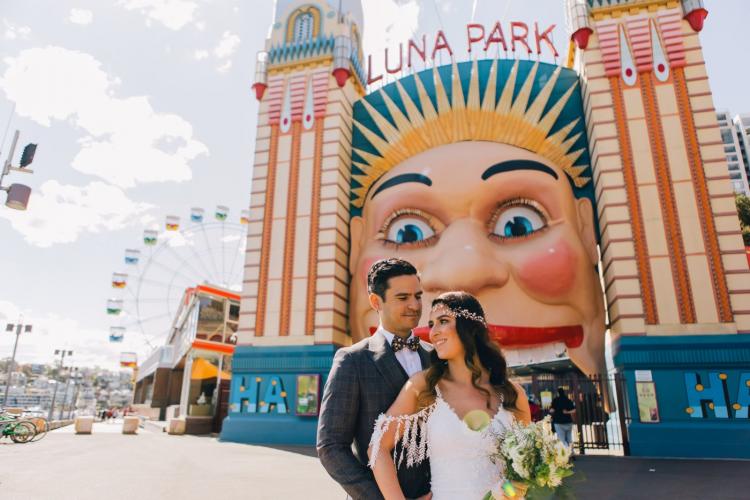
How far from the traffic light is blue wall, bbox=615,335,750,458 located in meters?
12.5

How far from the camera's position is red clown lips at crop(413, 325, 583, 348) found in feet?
36.2

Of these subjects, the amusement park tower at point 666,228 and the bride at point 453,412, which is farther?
the amusement park tower at point 666,228

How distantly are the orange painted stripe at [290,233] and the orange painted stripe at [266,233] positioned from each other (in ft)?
1.63

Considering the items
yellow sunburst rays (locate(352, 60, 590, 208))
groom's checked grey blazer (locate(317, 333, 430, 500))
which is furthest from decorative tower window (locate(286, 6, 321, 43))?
groom's checked grey blazer (locate(317, 333, 430, 500))

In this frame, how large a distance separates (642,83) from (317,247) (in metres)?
9.00

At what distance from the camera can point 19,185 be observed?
31.3 ft

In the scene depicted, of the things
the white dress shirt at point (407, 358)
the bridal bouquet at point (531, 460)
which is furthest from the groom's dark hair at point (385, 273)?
the bridal bouquet at point (531, 460)

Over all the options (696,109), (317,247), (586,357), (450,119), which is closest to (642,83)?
(696,109)

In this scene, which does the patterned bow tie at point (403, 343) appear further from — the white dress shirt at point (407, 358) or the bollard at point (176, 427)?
the bollard at point (176, 427)

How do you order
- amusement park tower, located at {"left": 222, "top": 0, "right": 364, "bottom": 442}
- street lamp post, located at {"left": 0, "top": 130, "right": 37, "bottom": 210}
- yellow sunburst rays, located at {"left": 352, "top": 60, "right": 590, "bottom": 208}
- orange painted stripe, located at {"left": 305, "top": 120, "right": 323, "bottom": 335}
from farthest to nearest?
orange painted stripe, located at {"left": 305, "top": 120, "right": 323, "bottom": 335}, amusement park tower, located at {"left": 222, "top": 0, "right": 364, "bottom": 442}, yellow sunburst rays, located at {"left": 352, "top": 60, "right": 590, "bottom": 208}, street lamp post, located at {"left": 0, "top": 130, "right": 37, "bottom": 210}

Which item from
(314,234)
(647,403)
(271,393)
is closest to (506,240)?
(647,403)

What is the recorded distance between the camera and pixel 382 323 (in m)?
2.70

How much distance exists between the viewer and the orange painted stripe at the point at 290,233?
13.4 m

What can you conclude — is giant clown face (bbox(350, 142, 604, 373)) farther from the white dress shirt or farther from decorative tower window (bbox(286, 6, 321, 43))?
the white dress shirt
